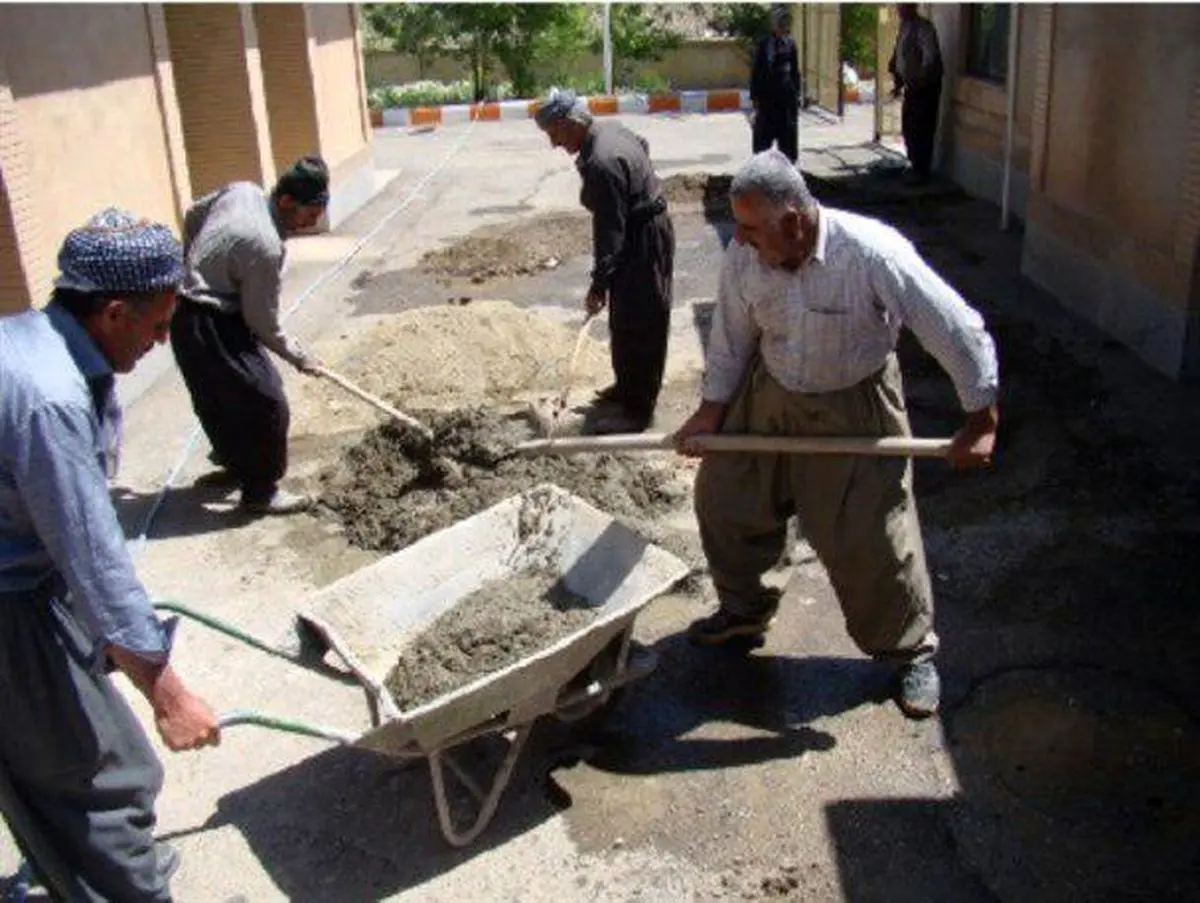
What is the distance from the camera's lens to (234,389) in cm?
561

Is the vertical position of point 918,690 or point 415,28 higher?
point 415,28

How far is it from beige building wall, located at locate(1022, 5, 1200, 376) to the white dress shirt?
13.0ft

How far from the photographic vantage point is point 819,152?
659 inches

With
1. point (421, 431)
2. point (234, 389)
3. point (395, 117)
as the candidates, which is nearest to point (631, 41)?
point (395, 117)

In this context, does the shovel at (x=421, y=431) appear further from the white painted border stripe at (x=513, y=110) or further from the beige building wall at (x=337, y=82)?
the white painted border stripe at (x=513, y=110)

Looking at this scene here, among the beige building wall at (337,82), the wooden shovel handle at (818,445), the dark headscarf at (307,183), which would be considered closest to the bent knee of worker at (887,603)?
the wooden shovel handle at (818,445)

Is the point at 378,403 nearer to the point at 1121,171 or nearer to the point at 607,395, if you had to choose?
the point at 607,395

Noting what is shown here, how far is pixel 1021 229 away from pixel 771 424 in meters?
8.28

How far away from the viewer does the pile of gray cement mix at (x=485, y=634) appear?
3.72 m

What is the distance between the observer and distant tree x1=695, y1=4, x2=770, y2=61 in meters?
24.7

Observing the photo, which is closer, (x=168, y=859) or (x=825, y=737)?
(x=168, y=859)

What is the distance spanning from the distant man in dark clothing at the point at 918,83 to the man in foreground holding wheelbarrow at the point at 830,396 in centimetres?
1052

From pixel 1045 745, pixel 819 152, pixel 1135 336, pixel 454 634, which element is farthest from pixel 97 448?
pixel 819 152

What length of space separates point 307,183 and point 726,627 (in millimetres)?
2754
